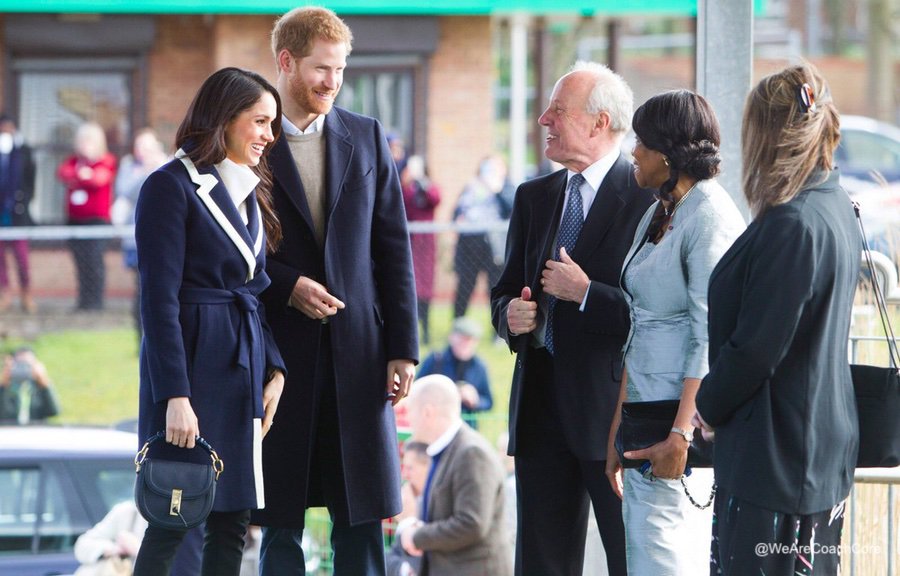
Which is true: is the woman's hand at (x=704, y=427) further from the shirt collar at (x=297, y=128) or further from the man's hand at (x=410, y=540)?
the man's hand at (x=410, y=540)

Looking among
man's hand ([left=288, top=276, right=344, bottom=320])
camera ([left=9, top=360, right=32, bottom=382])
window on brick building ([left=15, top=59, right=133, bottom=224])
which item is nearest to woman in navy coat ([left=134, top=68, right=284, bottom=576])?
man's hand ([left=288, top=276, right=344, bottom=320])

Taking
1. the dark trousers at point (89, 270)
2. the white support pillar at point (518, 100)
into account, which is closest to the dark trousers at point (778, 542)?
the dark trousers at point (89, 270)

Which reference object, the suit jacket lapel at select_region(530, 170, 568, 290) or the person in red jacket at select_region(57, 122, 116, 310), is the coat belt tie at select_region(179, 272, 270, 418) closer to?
the suit jacket lapel at select_region(530, 170, 568, 290)

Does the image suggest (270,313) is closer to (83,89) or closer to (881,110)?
(83,89)

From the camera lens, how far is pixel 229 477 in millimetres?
4102

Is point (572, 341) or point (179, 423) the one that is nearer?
point (179, 423)

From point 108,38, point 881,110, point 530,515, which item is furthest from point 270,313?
point 881,110

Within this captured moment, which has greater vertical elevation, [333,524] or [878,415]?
[878,415]

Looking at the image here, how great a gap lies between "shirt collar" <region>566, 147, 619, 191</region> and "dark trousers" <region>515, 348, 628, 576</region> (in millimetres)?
582

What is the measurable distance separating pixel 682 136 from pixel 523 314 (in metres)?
0.86

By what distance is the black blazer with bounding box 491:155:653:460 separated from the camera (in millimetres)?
4344

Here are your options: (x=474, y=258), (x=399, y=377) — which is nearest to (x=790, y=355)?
(x=399, y=377)

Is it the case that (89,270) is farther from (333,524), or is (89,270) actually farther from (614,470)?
(614,470)

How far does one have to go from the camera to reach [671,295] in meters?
3.86
